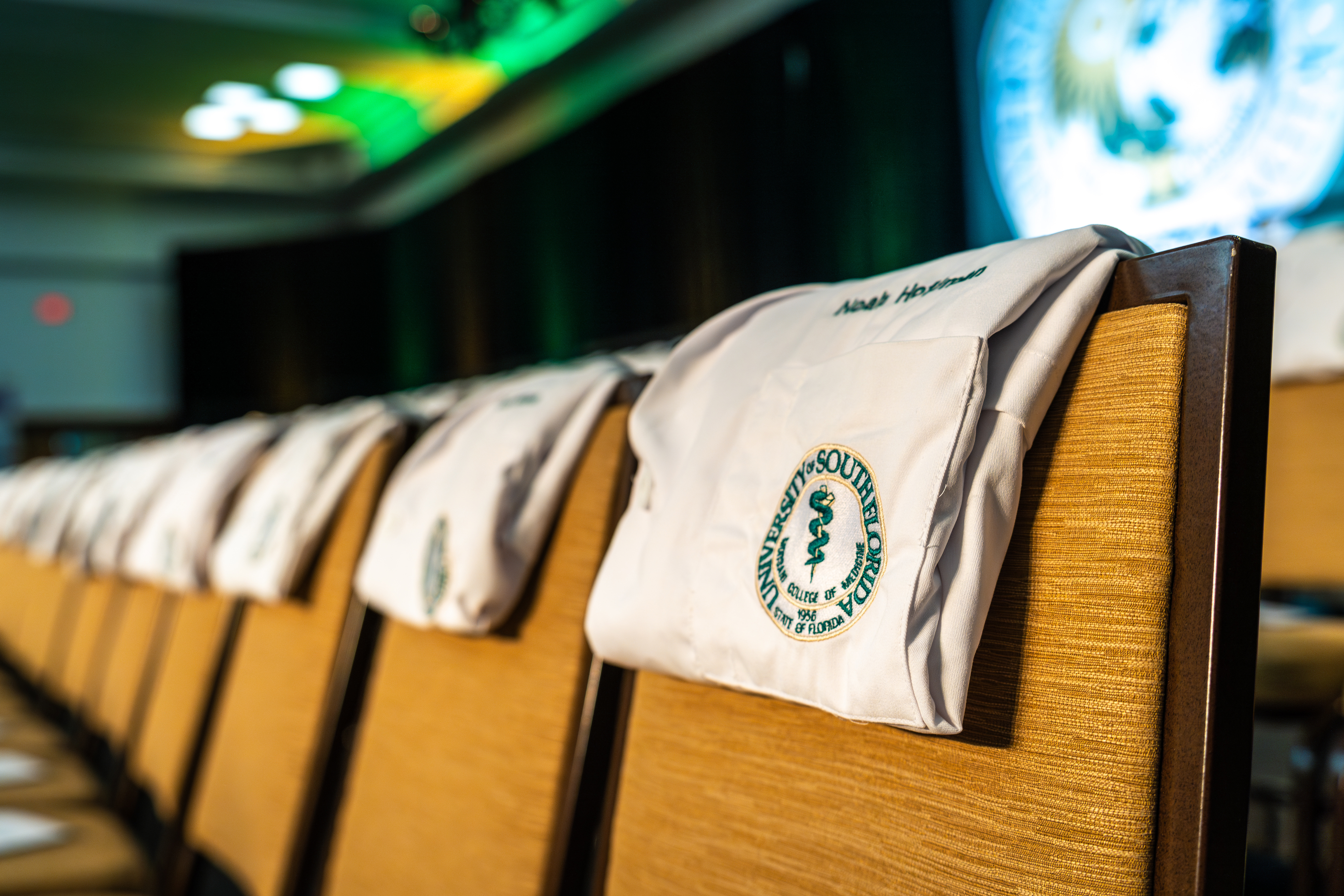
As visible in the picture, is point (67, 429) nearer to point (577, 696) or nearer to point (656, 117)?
point (656, 117)

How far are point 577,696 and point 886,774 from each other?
293 millimetres

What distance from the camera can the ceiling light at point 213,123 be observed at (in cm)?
721

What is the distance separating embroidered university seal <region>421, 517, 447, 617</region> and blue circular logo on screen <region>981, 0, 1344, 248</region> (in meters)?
1.64

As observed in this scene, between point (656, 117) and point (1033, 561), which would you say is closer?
point (1033, 561)

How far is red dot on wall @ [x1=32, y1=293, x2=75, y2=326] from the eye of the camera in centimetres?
818

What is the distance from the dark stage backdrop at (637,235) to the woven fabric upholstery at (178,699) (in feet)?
9.65

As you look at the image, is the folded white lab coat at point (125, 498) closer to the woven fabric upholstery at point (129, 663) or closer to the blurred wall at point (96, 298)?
the woven fabric upholstery at point (129, 663)

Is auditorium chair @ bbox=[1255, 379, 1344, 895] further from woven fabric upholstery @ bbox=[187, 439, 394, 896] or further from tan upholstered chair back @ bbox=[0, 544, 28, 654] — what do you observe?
tan upholstered chair back @ bbox=[0, 544, 28, 654]

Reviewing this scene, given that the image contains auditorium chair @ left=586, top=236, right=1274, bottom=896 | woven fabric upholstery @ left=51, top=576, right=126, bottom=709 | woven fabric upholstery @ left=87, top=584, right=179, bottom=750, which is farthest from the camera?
woven fabric upholstery @ left=51, top=576, right=126, bottom=709

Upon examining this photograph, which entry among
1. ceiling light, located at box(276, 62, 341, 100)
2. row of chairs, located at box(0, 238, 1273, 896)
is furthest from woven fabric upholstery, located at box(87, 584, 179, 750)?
ceiling light, located at box(276, 62, 341, 100)

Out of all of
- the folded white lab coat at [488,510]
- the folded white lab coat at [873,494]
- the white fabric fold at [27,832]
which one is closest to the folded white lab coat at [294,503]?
the folded white lab coat at [488,510]

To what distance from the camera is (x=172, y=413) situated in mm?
8414

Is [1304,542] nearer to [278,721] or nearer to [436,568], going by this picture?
[436,568]

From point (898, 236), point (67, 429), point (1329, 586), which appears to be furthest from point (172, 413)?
point (1329, 586)
